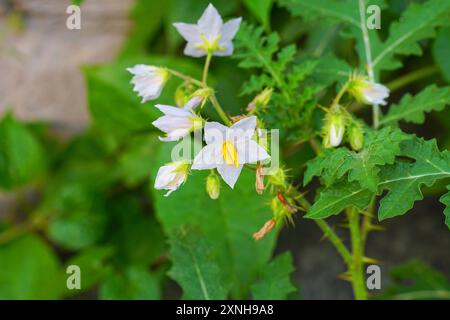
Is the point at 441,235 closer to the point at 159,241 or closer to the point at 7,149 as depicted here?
the point at 159,241

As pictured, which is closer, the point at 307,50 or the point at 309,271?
the point at 307,50

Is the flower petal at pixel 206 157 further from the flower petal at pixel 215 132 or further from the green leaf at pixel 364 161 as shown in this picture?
the green leaf at pixel 364 161

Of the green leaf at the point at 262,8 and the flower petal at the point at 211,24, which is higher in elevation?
the green leaf at the point at 262,8

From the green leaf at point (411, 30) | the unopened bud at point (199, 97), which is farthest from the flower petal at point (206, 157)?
the green leaf at point (411, 30)

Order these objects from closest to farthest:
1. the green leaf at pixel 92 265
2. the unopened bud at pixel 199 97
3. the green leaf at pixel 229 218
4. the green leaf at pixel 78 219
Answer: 1. the unopened bud at pixel 199 97
2. the green leaf at pixel 229 218
3. the green leaf at pixel 92 265
4. the green leaf at pixel 78 219

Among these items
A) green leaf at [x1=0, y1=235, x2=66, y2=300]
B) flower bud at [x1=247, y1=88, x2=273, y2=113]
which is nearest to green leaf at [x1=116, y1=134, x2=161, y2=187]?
green leaf at [x1=0, y1=235, x2=66, y2=300]

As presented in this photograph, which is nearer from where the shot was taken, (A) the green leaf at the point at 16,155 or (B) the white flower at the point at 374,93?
(B) the white flower at the point at 374,93
